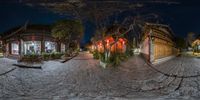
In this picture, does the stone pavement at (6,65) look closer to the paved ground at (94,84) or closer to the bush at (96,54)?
the paved ground at (94,84)

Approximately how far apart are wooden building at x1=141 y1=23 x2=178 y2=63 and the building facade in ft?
5.38

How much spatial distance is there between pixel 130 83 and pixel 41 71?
1.53 metres

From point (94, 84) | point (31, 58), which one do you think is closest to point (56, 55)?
point (31, 58)

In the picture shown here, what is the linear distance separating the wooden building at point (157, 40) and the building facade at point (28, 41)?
1.64m

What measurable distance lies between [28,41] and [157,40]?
225 centimetres

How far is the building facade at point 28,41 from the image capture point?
111 inches

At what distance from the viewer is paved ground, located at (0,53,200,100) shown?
307 cm

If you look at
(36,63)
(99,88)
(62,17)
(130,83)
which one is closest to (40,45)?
(36,63)

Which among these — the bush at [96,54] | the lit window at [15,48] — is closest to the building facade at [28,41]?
the lit window at [15,48]

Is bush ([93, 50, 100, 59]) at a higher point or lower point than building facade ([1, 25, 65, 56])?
lower

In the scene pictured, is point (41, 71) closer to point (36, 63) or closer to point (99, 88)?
point (36, 63)

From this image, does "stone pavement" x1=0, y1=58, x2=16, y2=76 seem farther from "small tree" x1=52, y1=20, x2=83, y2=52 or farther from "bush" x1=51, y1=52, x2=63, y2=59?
"small tree" x1=52, y1=20, x2=83, y2=52

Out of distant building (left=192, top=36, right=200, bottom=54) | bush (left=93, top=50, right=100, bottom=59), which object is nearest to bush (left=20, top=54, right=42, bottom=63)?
bush (left=93, top=50, right=100, bottom=59)

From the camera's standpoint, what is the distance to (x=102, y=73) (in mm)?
3787
